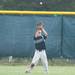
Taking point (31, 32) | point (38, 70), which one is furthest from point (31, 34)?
point (38, 70)

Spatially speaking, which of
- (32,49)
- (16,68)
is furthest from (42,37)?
(32,49)

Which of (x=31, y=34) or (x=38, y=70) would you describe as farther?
(x=31, y=34)

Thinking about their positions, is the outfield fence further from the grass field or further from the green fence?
the grass field

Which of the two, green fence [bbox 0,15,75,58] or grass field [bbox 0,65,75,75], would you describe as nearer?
grass field [bbox 0,65,75,75]

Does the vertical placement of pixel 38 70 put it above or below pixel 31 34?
below

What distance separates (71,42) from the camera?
2508 cm

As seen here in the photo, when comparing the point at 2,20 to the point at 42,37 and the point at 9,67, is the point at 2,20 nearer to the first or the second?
the point at 9,67

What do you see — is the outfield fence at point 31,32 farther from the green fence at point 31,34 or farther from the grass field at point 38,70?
the grass field at point 38,70

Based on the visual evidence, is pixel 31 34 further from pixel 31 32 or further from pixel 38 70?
pixel 38 70

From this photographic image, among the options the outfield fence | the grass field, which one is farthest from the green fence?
the grass field

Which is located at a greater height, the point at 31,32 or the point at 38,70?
the point at 31,32

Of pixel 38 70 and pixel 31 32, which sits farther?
pixel 31 32

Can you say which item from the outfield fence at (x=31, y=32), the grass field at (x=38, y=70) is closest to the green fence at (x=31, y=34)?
the outfield fence at (x=31, y=32)

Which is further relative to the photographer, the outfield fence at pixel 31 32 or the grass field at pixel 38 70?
the outfield fence at pixel 31 32
